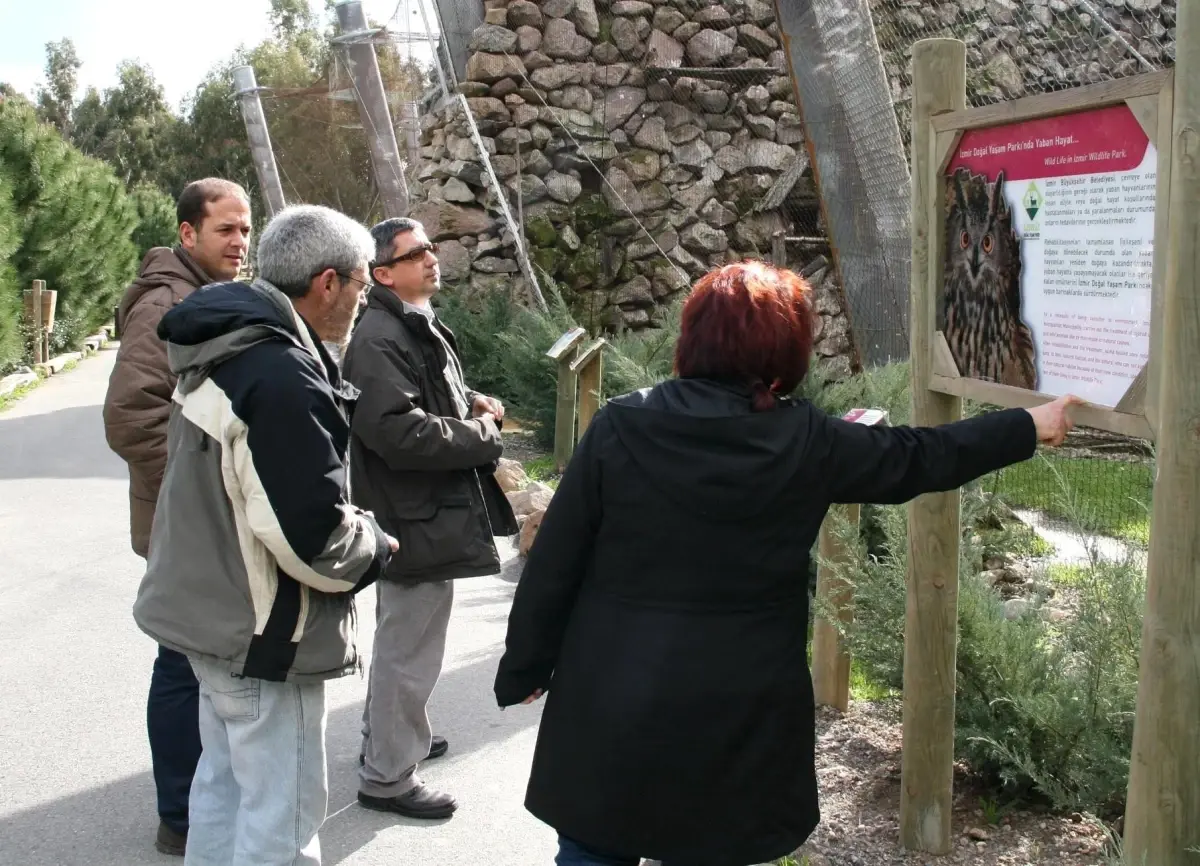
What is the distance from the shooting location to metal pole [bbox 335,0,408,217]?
582 inches

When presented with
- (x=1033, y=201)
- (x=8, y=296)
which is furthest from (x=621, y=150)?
(x=1033, y=201)

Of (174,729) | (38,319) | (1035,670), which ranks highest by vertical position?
(174,729)

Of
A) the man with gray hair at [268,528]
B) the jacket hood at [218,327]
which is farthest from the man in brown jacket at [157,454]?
the jacket hood at [218,327]

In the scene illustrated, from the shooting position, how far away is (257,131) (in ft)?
60.8

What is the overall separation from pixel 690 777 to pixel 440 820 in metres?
1.76

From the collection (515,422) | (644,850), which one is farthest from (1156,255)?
(515,422)

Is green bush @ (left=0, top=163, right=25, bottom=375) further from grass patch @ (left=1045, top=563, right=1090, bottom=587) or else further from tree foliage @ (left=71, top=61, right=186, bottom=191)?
tree foliage @ (left=71, top=61, right=186, bottom=191)

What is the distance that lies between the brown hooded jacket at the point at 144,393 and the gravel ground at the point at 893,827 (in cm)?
218

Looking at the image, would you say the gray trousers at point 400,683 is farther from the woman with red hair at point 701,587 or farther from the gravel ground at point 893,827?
the woman with red hair at point 701,587

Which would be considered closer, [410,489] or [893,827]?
[893,827]

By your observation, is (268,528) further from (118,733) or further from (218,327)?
(118,733)

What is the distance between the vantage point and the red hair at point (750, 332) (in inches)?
98.0

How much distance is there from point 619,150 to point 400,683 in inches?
390

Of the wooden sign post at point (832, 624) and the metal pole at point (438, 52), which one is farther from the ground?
the metal pole at point (438, 52)
